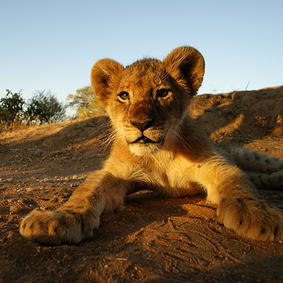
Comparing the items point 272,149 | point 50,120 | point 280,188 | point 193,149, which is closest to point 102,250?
point 193,149

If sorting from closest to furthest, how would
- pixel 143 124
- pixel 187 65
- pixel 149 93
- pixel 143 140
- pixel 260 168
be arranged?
pixel 143 124, pixel 143 140, pixel 149 93, pixel 187 65, pixel 260 168

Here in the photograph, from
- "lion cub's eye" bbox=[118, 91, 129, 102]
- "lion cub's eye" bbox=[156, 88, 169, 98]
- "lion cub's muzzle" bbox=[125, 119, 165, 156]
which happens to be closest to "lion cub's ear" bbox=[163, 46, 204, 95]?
"lion cub's eye" bbox=[156, 88, 169, 98]

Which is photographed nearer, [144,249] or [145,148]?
[144,249]

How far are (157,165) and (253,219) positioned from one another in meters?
1.42

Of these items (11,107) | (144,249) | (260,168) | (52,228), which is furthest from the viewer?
(11,107)

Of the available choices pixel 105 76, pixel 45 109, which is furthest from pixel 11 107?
pixel 105 76

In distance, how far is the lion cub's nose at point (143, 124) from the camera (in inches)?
103

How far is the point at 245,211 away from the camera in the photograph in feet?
7.08

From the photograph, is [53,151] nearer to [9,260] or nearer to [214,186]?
[214,186]

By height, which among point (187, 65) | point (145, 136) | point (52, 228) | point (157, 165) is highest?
point (187, 65)

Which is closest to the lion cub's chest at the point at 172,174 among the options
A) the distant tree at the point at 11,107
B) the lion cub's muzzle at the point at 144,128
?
the lion cub's muzzle at the point at 144,128

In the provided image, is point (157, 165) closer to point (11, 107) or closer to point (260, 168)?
point (260, 168)

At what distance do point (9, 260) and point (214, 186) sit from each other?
2061 millimetres

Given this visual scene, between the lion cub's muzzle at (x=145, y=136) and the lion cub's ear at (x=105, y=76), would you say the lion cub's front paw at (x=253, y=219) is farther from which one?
the lion cub's ear at (x=105, y=76)
